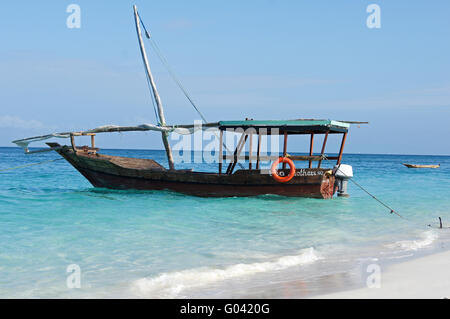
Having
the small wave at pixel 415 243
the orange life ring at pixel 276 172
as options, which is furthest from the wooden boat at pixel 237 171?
the small wave at pixel 415 243

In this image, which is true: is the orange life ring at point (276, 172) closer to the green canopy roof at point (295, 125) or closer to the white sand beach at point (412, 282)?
the green canopy roof at point (295, 125)

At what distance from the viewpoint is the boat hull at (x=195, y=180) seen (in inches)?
545

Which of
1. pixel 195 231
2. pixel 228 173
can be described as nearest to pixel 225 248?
pixel 195 231

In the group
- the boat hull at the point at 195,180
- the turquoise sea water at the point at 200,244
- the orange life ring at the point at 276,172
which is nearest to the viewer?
the turquoise sea water at the point at 200,244

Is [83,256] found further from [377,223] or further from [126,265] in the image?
[377,223]

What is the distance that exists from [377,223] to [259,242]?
4418mm

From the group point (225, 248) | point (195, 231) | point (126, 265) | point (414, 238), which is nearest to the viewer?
point (126, 265)

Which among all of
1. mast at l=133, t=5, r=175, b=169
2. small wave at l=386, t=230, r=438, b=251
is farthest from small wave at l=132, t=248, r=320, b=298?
mast at l=133, t=5, r=175, b=169

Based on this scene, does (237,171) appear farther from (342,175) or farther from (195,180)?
(342,175)

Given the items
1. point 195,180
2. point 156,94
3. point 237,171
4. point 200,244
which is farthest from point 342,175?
point 156,94

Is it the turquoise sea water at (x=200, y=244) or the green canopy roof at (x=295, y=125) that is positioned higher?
the green canopy roof at (x=295, y=125)

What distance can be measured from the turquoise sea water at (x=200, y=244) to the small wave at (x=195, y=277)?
0.05 ft

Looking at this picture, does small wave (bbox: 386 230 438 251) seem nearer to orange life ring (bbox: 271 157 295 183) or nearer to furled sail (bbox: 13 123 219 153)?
orange life ring (bbox: 271 157 295 183)

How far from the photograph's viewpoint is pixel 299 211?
12484 mm
